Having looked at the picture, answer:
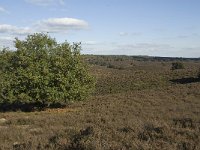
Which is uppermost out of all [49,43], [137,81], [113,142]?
[49,43]

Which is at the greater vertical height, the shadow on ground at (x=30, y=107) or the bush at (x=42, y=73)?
the bush at (x=42, y=73)

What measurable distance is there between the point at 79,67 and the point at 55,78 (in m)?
2.35

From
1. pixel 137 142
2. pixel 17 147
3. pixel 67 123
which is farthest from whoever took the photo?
pixel 67 123

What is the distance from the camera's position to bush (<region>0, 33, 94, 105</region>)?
2994 centimetres

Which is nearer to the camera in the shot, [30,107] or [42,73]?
[42,73]

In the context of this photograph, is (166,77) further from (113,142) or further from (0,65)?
(113,142)

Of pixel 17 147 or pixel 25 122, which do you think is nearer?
pixel 17 147

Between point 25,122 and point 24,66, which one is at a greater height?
point 24,66

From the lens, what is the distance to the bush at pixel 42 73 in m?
29.9

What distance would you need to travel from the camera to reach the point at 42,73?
30.5 meters

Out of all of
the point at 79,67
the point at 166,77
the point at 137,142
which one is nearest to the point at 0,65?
the point at 79,67

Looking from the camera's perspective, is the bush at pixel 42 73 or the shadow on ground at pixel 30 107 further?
the shadow on ground at pixel 30 107

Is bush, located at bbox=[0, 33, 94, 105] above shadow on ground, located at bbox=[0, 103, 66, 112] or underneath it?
above

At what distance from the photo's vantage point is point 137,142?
895 cm
